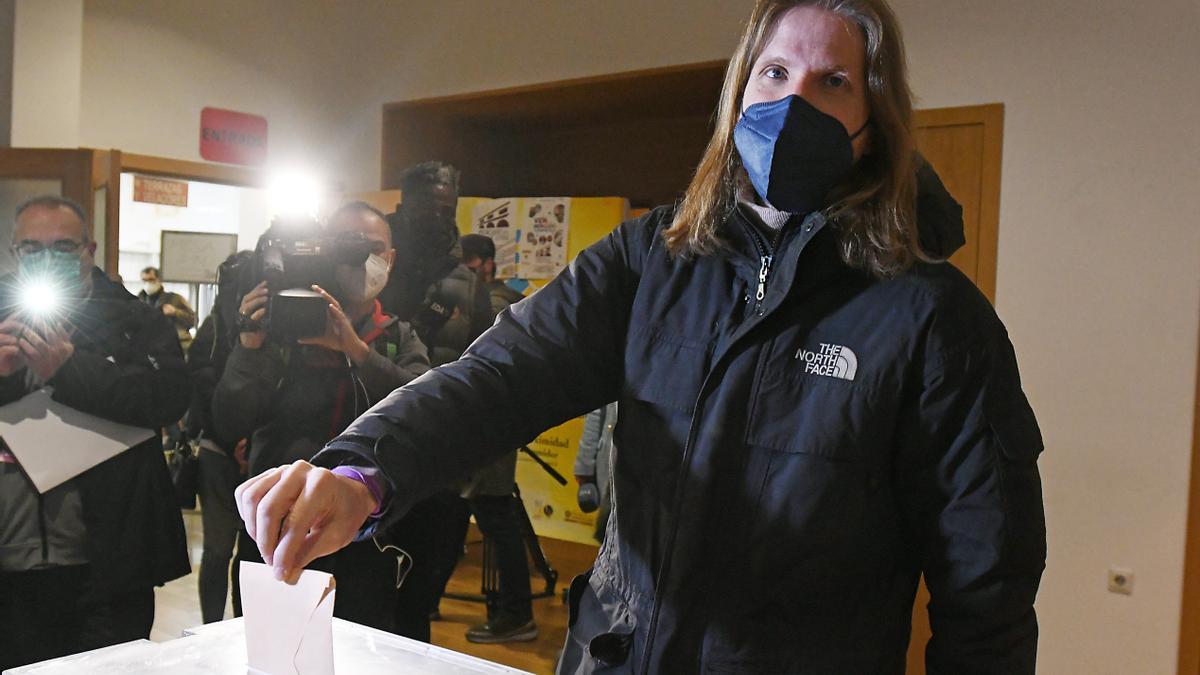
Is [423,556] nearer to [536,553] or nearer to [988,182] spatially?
[536,553]

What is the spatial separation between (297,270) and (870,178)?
1368mm

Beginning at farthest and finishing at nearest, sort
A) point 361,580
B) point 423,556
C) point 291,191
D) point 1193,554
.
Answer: point 291,191 → point 1193,554 → point 423,556 → point 361,580

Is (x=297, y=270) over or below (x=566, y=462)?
over

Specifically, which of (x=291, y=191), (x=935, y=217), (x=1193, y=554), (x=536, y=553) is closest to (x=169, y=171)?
(x=291, y=191)

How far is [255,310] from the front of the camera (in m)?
2.11

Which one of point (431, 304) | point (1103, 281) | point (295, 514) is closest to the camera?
point (295, 514)

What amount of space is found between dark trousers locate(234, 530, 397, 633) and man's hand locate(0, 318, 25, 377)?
0.60 m

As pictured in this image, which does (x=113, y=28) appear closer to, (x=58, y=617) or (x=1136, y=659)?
(x=58, y=617)

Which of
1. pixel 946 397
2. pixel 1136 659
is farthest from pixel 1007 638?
pixel 1136 659

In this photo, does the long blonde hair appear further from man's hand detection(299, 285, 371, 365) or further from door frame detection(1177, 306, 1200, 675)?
door frame detection(1177, 306, 1200, 675)

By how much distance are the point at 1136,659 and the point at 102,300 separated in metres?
2.82

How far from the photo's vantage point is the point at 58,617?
6.84 feet

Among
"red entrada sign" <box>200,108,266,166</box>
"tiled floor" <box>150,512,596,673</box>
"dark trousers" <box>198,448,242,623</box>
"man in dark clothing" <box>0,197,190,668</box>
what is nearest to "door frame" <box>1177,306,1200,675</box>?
"tiled floor" <box>150,512,596,673</box>

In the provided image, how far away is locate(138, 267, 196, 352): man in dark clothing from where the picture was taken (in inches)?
91.9
